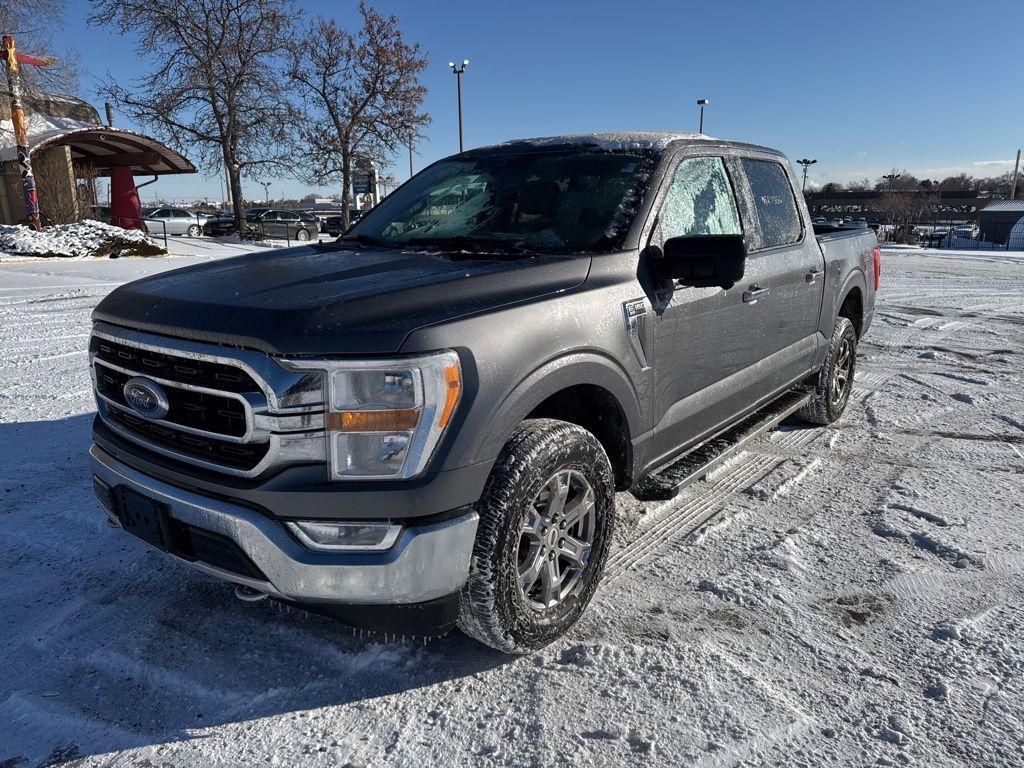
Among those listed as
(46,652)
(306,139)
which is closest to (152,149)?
(306,139)

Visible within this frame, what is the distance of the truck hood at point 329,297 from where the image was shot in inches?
80.5

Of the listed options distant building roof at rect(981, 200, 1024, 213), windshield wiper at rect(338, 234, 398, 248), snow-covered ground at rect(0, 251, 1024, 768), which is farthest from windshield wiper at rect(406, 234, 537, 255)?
distant building roof at rect(981, 200, 1024, 213)

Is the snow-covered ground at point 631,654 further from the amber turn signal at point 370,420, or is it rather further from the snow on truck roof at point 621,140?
the snow on truck roof at point 621,140

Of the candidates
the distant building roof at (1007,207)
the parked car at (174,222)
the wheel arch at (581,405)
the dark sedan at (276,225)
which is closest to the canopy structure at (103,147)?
the dark sedan at (276,225)

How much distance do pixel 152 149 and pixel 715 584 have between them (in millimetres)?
26364

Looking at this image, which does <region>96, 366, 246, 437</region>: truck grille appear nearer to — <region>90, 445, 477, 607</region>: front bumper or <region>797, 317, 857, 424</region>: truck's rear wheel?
<region>90, 445, 477, 607</region>: front bumper

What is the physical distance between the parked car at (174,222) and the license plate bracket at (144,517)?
3458 cm

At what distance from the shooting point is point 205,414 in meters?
2.22

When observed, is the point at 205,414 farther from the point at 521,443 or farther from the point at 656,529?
the point at 656,529

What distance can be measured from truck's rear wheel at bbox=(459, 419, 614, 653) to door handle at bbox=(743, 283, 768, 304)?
1.37 meters

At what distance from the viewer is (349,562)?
81.8 inches

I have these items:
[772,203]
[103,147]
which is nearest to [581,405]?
[772,203]

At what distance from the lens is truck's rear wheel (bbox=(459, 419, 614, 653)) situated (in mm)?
2256

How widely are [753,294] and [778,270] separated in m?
0.41
